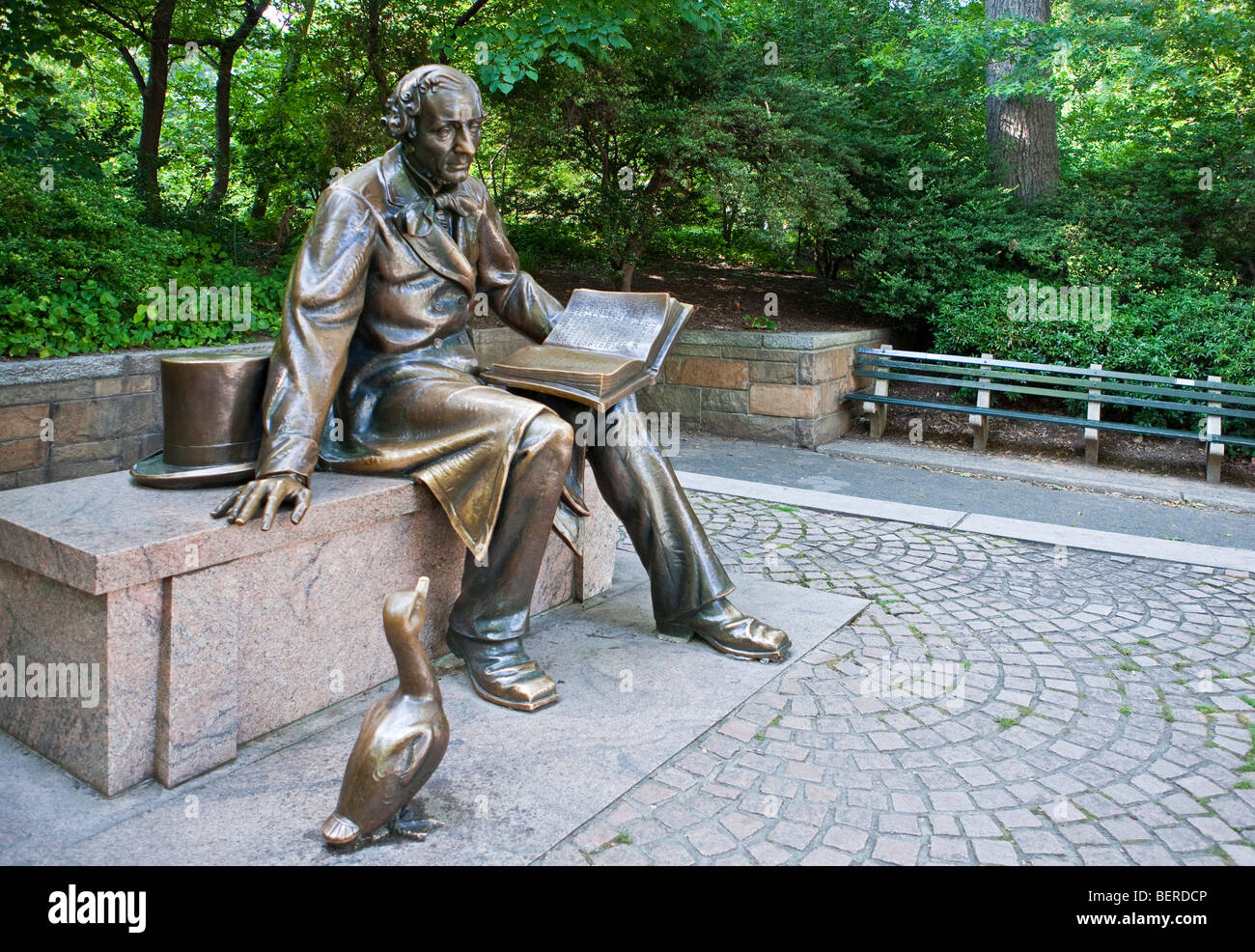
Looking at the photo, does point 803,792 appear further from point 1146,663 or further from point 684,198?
point 684,198

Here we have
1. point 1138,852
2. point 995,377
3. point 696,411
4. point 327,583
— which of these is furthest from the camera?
point 696,411

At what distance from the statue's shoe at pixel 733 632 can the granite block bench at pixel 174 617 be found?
3.82 feet

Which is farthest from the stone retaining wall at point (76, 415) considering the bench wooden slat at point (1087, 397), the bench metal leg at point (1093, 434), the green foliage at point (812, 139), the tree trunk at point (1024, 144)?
the tree trunk at point (1024, 144)

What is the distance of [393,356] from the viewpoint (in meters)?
3.80

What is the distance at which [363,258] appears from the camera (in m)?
3.55

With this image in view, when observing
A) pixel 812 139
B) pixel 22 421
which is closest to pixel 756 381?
pixel 812 139

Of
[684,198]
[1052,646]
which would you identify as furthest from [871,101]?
[1052,646]

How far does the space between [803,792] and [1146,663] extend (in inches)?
76.4

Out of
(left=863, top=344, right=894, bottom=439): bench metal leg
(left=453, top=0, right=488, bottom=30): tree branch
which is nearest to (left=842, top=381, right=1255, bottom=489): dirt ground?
(left=863, top=344, right=894, bottom=439): bench metal leg

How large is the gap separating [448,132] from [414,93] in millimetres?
170

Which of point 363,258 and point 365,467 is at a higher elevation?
point 363,258

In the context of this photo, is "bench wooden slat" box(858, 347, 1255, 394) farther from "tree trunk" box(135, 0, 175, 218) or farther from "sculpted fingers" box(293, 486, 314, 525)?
"sculpted fingers" box(293, 486, 314, 525)

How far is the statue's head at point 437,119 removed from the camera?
351 cm

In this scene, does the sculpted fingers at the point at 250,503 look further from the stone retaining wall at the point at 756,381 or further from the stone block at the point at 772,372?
the stone block at the point at 772,372
